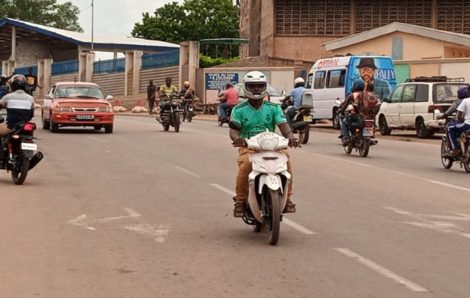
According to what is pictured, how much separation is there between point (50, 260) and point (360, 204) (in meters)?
5.22

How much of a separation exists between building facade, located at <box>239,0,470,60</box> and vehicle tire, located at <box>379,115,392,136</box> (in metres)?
16.3

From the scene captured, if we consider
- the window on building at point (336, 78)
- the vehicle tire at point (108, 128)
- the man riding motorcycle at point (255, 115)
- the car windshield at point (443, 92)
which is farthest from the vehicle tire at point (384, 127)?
the man riding motorcycle at point (255, 115)

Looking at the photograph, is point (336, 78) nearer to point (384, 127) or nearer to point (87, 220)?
point (384, 127)

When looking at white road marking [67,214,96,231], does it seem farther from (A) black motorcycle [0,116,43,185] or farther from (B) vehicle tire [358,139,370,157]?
(B) vehicle tire [358,139,370,157]

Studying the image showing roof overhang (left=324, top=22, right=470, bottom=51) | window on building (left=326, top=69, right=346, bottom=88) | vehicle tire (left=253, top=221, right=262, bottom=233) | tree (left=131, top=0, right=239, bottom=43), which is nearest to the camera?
vehicle tire (left=253, top=221, right=262, bottom=233)

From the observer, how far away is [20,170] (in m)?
13.7

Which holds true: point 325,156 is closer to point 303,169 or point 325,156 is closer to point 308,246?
point 303,169

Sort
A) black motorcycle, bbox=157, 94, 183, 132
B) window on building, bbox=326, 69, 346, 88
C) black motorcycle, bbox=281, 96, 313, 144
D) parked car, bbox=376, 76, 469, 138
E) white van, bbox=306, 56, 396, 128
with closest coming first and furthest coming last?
black motorcycle, bbox=281, 96, 313, 144 → parked car, bbox=376, 76, 469, 138 → black motorcycle, bbox=157, 94, 183, 132 → white van, bbox=306, 56, 396, 128 → window on building, bbox=326, 69, 346, 88

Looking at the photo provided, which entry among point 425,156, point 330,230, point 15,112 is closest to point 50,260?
point 330,230

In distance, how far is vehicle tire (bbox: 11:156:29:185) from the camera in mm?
13445

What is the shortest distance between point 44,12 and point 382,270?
112108 mm

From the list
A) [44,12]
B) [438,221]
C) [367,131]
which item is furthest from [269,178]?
[44,12]

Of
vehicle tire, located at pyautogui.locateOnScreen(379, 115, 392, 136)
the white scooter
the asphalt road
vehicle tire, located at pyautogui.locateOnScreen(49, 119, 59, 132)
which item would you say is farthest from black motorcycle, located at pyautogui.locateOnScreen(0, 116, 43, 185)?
vehicle tire, located at pyautogui.locateOnScreen(379, 115, 392, 136)

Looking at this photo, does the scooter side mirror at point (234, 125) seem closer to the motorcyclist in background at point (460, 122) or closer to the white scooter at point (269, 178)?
the white scooter at point (269, 178)
